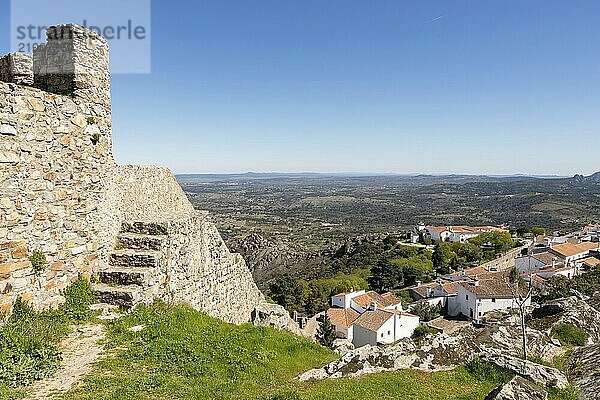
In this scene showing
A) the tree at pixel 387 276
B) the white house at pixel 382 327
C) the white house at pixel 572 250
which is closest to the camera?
the white house at pixel 382 327

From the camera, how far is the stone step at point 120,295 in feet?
29.6

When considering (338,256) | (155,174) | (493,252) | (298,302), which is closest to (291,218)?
(338,256)

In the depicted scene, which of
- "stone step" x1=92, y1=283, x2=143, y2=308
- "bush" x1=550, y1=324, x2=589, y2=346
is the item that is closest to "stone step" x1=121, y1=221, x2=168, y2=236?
"stone step" x1=92, y1=283, x2=143, y2=308

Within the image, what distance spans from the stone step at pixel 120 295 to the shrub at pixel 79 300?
0.48 feet

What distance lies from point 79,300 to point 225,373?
3920 millimetres

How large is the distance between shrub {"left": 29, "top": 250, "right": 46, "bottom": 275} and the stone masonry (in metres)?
0.07

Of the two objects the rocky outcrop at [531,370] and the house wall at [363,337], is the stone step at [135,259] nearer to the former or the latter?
the rocky outcrop at [531,370]

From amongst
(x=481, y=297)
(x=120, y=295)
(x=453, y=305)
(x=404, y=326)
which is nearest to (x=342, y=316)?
(x=404, y=326)

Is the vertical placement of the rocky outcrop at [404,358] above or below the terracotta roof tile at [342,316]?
above

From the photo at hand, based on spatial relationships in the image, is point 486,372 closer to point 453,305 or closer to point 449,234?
point 453,305

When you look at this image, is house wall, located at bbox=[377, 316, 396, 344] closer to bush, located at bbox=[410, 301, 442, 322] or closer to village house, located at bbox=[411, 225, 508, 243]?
bush, located at bbox=[410, 301, 442, 322]

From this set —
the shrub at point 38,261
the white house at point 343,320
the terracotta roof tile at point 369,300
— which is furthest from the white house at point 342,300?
→ the shrub at point 38,261

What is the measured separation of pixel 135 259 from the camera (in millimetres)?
9922

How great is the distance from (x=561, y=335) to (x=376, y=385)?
20.9 feet
